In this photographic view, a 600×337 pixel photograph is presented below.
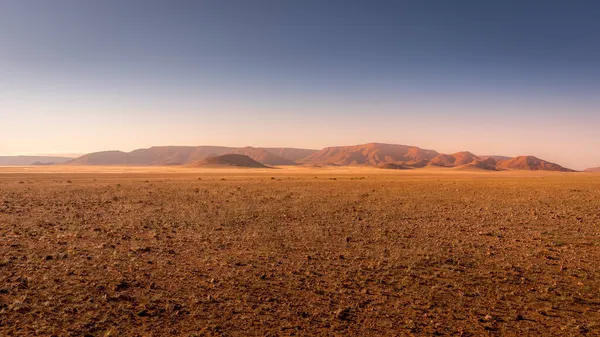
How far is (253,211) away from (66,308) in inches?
501

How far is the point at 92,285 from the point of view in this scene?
7.73 meters

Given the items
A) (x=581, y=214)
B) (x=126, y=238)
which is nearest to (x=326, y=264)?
(x=126, y=238)

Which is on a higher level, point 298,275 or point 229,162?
point 229,162

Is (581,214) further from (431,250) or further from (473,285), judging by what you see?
(473,285)

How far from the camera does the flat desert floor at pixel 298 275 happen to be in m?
6.14

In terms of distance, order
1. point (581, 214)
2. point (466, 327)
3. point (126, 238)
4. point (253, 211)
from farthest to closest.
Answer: point (253, 211) < point (581, 214) < point (126, 238) < point (466, 327)

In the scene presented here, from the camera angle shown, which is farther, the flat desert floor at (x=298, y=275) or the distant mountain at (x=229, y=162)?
the distant mountain at (x=229, y=162)

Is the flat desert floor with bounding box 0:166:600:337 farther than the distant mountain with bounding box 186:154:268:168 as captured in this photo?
No

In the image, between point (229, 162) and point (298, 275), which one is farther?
point (229, 162)

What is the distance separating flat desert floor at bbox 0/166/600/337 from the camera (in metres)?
6.14

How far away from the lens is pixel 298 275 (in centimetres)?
867

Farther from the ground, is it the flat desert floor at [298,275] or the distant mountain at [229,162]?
the distant mountain at [229,162]

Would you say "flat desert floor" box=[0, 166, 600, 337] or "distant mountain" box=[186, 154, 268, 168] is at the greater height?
"distant mountain" box=[186, 154, 268, 168]

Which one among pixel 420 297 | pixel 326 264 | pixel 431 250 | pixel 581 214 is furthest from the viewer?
pixel 581 214
